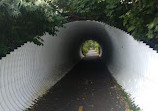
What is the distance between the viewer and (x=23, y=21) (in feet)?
23.8

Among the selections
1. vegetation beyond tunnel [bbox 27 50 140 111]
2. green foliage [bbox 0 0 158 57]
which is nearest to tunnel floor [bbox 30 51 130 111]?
vegetation beyond tunnel [bbox 27 50 140 111]

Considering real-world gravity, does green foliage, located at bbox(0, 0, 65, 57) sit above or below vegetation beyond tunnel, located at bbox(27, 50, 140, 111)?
above

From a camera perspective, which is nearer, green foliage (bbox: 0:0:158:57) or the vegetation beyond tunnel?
green foliage (bbox: 0:0:158:57)

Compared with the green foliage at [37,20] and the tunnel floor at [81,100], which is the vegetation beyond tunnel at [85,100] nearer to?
the tunnel floor at [81,100]

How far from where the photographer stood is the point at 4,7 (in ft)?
17.8

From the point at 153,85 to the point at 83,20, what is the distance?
8.59 meters

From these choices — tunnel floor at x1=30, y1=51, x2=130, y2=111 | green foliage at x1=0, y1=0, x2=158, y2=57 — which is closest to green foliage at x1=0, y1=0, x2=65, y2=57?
green foliage at x1=0, y1=0, x2=158, y2=57

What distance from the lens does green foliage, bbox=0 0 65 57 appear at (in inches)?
232

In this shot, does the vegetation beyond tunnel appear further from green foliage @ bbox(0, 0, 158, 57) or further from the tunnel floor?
green foliage @ bbox(0, 0, 158, 57)

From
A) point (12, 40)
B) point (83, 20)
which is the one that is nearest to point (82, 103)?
point (12, 40)

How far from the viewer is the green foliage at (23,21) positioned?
589cm

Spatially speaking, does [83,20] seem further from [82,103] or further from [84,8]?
[82,103]

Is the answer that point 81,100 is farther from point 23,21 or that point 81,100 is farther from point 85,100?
point 23,21

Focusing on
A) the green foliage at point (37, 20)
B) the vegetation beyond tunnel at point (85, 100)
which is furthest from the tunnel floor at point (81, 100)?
the green foliage at point (37, 20)
